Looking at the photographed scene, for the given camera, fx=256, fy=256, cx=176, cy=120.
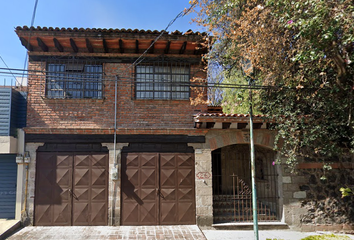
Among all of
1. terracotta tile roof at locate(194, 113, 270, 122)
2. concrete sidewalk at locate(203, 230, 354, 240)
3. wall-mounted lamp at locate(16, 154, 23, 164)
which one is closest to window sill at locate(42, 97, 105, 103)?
wall-mounted lamp at locate(16, 154, 23, 164)

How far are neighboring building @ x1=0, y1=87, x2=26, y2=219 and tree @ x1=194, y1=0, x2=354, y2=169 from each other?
6353 millimetres

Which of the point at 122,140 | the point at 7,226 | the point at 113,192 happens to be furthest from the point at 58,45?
the point at 7,226

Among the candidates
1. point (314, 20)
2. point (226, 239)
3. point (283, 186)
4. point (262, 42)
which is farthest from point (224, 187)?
point (314, 20)

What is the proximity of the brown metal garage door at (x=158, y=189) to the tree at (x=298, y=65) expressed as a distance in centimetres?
317

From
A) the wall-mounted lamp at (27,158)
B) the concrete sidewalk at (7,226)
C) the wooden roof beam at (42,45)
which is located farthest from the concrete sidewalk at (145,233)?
the wooden roof beam at (42,45)

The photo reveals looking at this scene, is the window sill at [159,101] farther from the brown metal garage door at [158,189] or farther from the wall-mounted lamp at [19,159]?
the wall-mounted lamp at [19,159]

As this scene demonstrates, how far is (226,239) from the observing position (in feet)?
23.0

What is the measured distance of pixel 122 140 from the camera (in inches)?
317

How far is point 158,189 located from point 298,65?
543cm

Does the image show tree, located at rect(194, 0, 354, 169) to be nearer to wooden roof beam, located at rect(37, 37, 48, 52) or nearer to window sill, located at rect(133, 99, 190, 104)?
window sill, located at rect(133, 99, 190, 104)

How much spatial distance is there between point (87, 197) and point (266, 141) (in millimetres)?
5887

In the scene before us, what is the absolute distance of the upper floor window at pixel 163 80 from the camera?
852 cm

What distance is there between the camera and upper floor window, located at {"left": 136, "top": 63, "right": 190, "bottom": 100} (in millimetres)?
8516

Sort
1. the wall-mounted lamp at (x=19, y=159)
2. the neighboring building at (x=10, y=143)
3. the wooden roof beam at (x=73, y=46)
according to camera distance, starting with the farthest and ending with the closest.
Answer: the wooden roof beam at (x=73, y=46)
the wall-mounted lamp at (x=19, y=159)
the neighboring building at (x=10, y=143)
